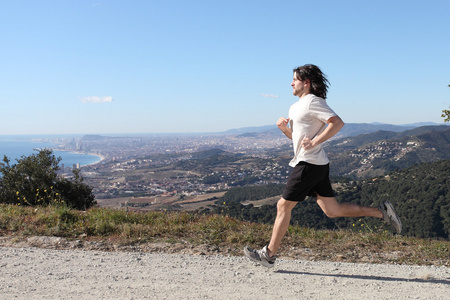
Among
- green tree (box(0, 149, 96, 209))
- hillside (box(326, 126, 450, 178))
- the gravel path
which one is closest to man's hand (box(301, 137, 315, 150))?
the gravel path

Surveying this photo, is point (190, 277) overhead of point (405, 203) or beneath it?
overhead

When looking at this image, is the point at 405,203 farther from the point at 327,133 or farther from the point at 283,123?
the point at 327,133

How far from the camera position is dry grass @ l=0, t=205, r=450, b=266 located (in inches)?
155

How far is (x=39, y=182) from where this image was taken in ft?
32.4

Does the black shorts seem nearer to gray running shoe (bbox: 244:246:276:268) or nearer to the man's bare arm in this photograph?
the man's bare arm

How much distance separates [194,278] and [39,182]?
8.45 metres

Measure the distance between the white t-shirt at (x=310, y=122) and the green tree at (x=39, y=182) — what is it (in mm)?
7258

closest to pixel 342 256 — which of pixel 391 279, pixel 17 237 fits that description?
pixel 391 279

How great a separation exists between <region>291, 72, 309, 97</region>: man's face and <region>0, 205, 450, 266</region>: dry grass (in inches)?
70.5

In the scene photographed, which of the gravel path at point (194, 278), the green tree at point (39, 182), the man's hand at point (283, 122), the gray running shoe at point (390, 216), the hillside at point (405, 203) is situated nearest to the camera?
the gravel path at point (194, 278)

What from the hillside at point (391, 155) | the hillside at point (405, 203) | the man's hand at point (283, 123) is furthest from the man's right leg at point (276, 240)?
the hillside at point (391, 155)

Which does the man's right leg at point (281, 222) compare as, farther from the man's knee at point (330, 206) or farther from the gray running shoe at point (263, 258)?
the man's knee at point (330, 206)

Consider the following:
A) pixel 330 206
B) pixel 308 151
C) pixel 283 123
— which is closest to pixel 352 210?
pixel 330 206

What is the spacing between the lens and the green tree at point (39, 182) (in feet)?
30.4
